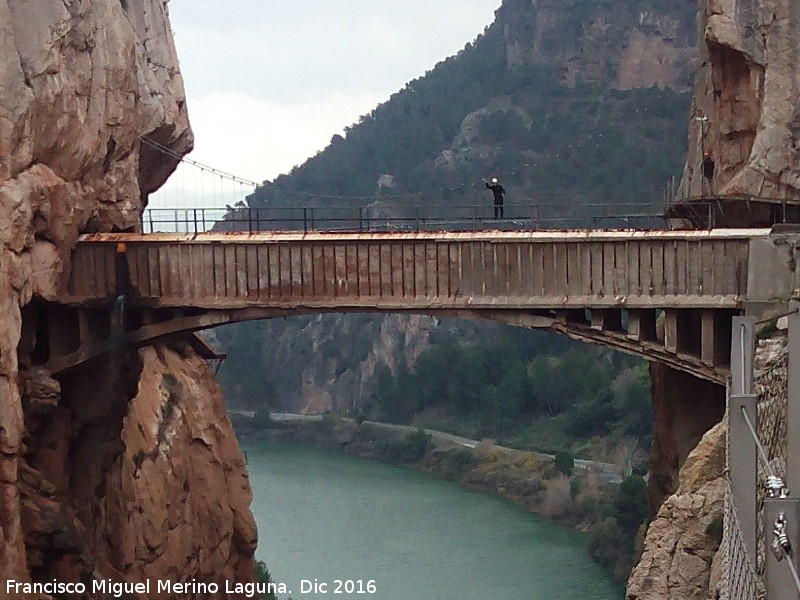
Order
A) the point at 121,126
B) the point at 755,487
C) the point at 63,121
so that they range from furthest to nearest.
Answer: the point at 121,126 → the point at 63,121 → the point at 755,487

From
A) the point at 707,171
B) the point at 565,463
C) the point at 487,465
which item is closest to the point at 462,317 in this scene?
the point at 707,171

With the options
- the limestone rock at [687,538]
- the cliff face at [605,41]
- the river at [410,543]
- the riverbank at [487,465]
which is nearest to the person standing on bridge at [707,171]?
the limestone rock at [687,538]

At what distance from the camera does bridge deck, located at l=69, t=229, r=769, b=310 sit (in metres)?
14.5

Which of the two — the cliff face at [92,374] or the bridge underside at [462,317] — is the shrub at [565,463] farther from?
the bridge underside at [462,317]

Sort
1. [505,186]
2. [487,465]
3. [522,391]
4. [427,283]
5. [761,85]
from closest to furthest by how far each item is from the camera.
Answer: [427,283], [761,85], [487,465], [522,391], [505,186]

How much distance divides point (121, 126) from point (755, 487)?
37.5ft

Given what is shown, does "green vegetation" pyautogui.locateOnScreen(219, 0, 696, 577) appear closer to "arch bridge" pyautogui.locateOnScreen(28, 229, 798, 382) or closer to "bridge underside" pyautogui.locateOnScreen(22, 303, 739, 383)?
"bridge underside" pyautogui.locateOnScreen(22, 303, 739, 383)

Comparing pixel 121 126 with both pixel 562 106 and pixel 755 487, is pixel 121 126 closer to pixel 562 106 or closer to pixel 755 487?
pixel 755 487

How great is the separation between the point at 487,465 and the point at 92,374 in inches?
1167

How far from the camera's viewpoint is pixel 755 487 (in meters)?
6.52

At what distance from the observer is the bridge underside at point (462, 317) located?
14.5m

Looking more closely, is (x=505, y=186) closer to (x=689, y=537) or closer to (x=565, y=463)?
(x=565, y=463)

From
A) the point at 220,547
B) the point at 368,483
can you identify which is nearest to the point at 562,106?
the point at 368,483

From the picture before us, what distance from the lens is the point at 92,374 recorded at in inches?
635
